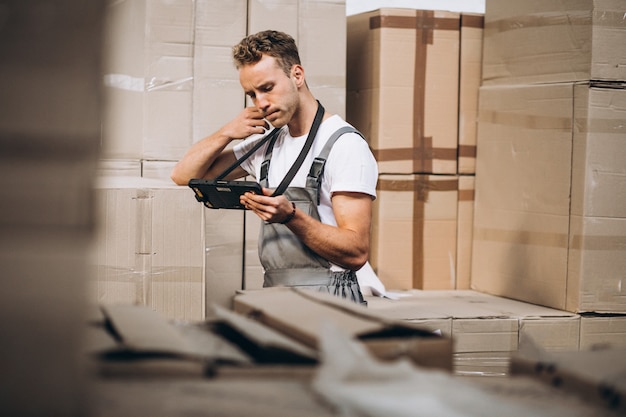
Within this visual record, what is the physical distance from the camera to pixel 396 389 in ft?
3.09

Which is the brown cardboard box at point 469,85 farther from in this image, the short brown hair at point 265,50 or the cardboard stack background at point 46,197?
the cardboard stack background at point 46,197

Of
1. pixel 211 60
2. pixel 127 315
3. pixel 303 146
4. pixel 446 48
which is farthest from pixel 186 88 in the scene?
pixel 127 315

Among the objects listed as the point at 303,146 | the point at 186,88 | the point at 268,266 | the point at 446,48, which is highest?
the point at 446,48

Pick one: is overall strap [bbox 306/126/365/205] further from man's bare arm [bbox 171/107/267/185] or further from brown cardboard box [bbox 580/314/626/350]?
brown cardboard box [bbox 580/314/626/350]

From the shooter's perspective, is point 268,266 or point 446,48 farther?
point 446,48

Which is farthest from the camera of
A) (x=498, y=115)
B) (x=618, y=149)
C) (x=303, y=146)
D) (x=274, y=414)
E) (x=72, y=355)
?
(x=498, y=115)

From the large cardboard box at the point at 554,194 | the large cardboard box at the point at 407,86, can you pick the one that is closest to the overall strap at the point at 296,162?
the large cardboard box at the point at 407,86

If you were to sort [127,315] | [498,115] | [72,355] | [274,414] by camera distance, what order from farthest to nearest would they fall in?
[498,115] → [127,315] → [274,414] → [72,355]

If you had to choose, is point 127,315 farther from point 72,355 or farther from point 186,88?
point 186,88

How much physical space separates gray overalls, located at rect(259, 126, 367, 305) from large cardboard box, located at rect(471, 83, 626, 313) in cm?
92

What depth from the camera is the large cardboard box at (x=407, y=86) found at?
3.28 m

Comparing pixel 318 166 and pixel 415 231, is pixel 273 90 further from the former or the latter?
pixel 415 231

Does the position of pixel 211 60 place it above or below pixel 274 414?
above

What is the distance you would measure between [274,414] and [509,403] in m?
0.28
